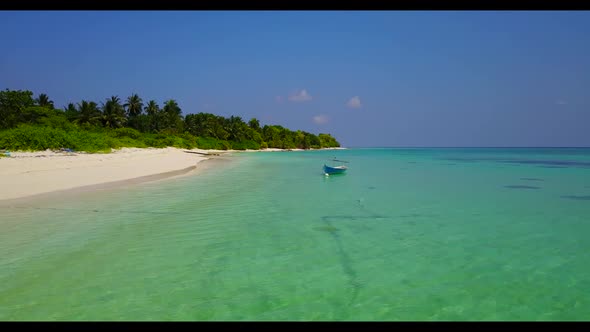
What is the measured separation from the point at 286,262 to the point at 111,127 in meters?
75.1

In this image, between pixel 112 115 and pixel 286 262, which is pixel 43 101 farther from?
pixel 286 262

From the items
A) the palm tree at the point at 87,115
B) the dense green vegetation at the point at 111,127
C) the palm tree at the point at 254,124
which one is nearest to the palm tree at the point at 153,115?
the dense green vegetation at the point at 111,127

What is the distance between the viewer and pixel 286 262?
7.50 metres

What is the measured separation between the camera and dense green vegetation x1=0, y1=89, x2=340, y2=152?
41.1 meters

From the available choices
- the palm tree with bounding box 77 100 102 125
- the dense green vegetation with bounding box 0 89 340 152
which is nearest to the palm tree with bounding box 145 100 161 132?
the dense green vegetation with bounding box 0 89 340 152

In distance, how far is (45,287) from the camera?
588 cm

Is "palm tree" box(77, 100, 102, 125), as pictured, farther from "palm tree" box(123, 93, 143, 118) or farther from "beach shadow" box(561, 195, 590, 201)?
"beach shadow" box(561, 195, 590, 201)

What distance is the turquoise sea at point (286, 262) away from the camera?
5375 millimetres

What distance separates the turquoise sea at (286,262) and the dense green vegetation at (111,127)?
106 ft

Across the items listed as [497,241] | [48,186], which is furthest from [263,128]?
[497,241]

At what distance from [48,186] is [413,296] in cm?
1768

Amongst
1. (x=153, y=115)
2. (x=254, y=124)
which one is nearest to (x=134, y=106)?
(x=153, y=115)
